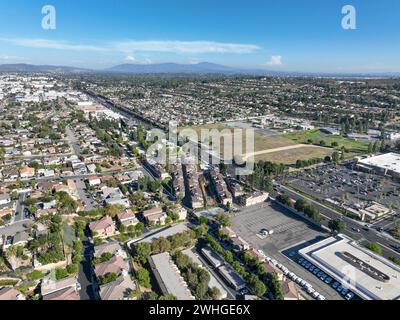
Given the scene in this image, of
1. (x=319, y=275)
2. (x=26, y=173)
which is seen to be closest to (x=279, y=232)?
(x=319, y=275)

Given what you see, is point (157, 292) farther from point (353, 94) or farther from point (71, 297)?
point (353, 94)

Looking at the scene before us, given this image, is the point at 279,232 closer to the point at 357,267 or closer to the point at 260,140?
the point at 357,267

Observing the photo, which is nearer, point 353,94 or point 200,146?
point 200,146

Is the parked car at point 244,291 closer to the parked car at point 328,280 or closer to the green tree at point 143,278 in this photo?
the parked car at point 328,280

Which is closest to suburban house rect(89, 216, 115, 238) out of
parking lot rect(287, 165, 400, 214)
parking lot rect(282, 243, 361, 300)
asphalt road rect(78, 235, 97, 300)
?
asphalt road rect(78, 235, 97, 300)
